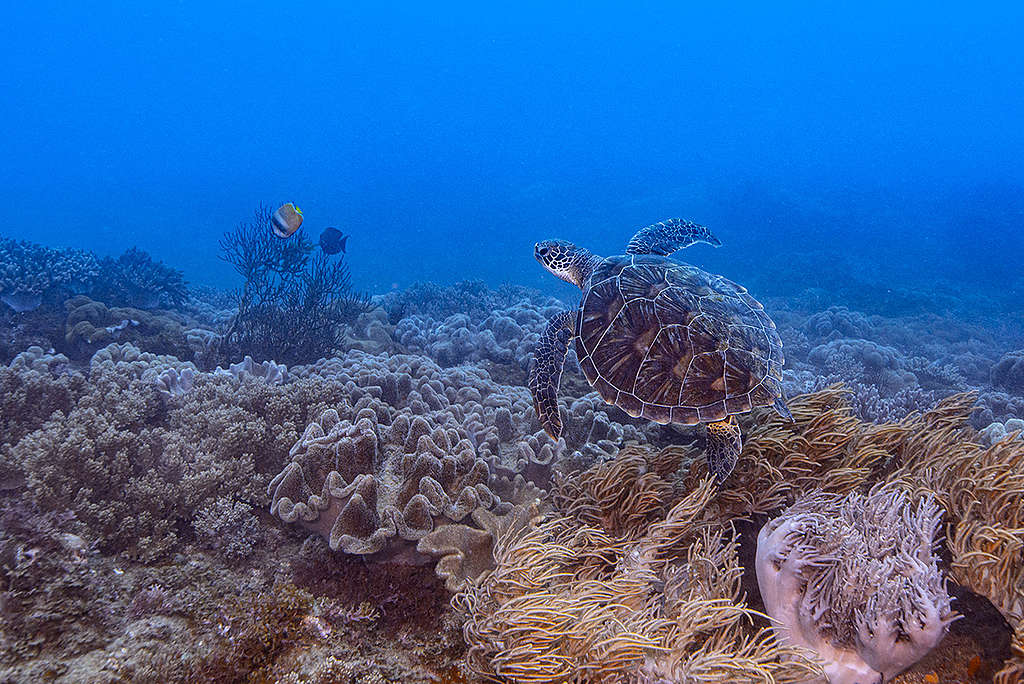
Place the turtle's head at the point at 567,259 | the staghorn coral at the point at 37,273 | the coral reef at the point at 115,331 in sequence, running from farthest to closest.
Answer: the staghorn coral at the point at 37,273, the coral reef at the point at 115,331, the turtle's head at the point at 567,259

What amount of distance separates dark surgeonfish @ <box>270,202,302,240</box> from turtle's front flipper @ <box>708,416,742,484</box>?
6.97m

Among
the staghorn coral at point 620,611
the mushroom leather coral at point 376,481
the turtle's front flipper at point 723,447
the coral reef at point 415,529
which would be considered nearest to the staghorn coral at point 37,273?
the coral reef at point 415,529

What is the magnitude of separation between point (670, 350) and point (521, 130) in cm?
12124

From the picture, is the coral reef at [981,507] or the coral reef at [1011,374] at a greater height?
the coral reef at [1011,374]

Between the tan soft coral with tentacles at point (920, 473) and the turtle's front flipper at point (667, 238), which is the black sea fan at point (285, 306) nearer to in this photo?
the turtle's front flipper at point (667, 238)

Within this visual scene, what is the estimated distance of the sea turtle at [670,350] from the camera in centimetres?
364

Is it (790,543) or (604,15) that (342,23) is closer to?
(604,15)

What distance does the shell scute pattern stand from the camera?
145 inches

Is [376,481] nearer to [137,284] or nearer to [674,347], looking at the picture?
[674,347]

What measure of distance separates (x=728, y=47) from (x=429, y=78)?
85734 millimetres

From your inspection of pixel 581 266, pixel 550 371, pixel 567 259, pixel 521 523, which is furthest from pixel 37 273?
pixel 521 523

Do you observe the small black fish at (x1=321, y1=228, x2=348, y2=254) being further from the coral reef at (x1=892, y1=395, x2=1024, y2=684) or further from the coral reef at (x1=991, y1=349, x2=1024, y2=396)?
the coral reef at (x1=991, y1=349, x2=1024, y2=396)

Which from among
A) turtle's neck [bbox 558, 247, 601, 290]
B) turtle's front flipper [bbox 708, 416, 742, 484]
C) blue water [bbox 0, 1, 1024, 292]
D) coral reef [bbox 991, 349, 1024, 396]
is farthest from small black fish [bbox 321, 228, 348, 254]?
blue water [bbox 0, 1, 1024, 292]

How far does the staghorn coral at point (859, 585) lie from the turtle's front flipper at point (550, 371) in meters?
1.92
